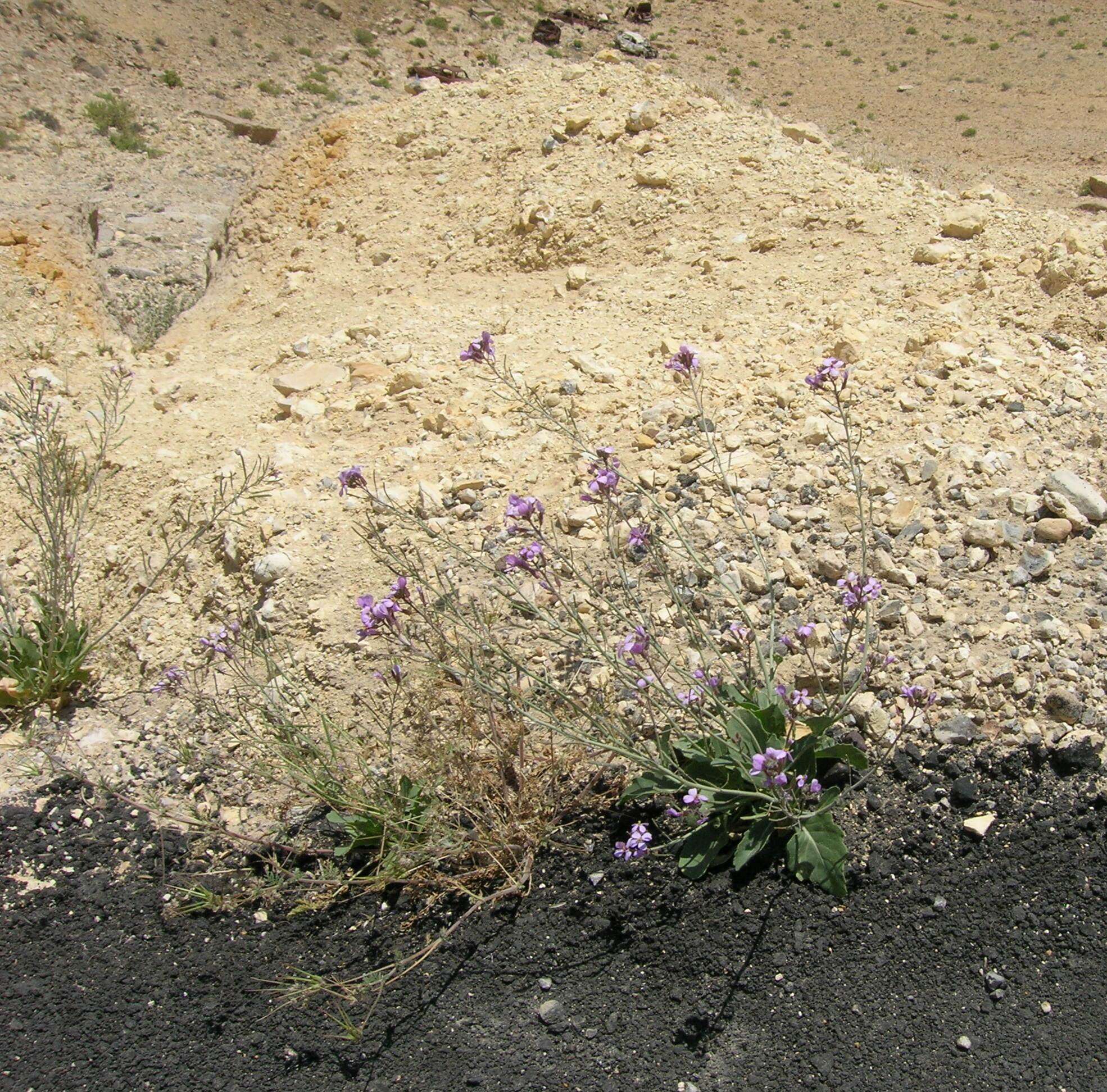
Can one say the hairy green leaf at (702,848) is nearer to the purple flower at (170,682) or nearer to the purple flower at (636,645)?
the purple flower at (636,645)

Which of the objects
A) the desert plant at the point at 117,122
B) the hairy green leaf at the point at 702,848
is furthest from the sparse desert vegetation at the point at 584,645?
the desert plant at the point at 117,122

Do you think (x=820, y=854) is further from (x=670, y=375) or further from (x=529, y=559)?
(x=670, y=375)

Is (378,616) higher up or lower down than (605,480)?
lower down

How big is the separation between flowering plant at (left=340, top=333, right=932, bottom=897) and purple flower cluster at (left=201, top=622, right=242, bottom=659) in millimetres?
471

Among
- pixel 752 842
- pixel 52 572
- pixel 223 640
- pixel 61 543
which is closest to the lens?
pixel 752 842

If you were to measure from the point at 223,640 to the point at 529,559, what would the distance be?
48.1 inches

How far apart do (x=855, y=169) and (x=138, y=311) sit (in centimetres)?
474

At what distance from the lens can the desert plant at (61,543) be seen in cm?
346

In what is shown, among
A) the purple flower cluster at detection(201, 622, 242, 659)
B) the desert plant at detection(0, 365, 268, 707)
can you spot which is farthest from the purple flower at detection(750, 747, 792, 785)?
the desert plant at detection(0, 365, 268, 707)

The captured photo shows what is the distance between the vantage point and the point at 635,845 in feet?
8.16

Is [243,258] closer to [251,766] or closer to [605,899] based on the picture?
[251,766]

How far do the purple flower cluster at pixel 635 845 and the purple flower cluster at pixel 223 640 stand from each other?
1.30 meters

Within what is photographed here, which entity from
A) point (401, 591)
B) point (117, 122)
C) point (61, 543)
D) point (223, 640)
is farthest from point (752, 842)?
point (117, 122)

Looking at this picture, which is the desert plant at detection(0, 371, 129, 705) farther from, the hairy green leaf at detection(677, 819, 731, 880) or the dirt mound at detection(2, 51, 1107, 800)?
the hairy green leaf at detection(677, 819, 731, 880)
